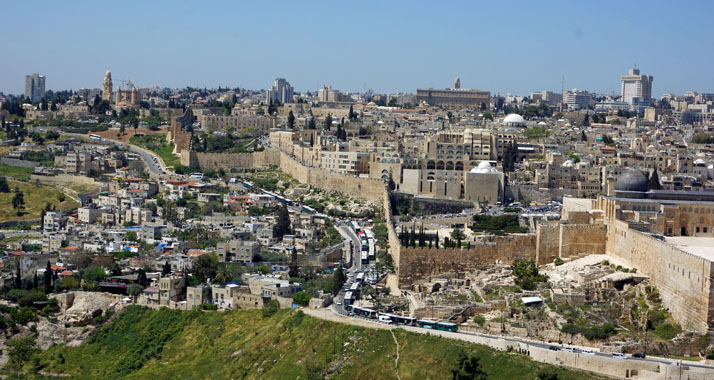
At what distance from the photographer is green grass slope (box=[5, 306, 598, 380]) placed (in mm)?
31750

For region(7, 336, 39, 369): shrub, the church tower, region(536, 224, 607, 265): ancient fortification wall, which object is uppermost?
the church tower

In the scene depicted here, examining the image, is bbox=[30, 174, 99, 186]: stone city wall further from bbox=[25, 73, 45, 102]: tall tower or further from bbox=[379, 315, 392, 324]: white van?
bbox=[25, 73, 45, 102]: tall tower

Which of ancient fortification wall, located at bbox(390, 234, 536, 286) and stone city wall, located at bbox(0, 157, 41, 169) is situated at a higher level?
stone city wall, located at bbox(0, 157, 41, 169)

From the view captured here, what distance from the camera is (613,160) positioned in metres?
63.5

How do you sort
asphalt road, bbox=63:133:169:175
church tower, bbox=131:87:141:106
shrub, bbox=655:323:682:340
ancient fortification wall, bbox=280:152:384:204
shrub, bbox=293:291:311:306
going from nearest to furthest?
shrub, bbox=655:323:682:340 < shrub, bbox=293:291:311:306 < ancient fortification wall, bbox=280:152:384:204 < asphalt road, bbox=63:133:169:175 < church tower, bbox=131:87:141:106

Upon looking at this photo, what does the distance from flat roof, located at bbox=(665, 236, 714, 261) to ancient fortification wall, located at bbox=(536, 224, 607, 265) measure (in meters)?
2.61

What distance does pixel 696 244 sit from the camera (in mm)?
36562

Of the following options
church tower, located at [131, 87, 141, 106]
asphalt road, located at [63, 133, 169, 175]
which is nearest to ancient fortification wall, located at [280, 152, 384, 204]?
asphalt road, located at [63, 133, 169, 175]

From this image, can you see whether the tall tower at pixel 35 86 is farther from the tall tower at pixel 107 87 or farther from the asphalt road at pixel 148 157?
the asphalt road at pixel 148 157

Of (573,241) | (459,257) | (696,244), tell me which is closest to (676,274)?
(696,244)

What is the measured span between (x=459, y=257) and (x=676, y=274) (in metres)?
9.49

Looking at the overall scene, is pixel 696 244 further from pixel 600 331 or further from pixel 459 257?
pixel 459 257

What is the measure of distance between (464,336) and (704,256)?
6.81 metres

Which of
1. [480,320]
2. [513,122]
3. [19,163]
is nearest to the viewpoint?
[480,320]
